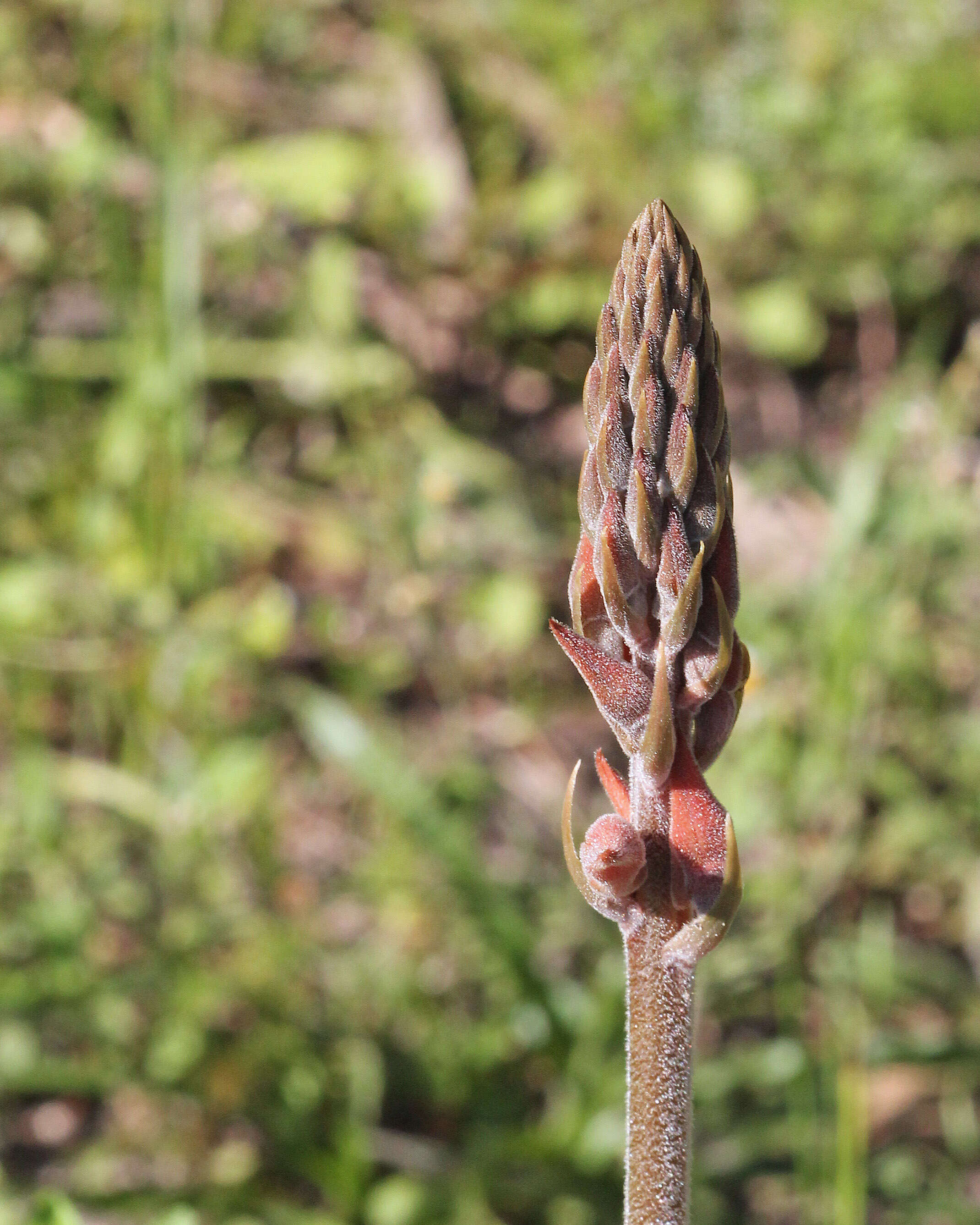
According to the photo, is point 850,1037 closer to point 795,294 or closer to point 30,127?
point 795,294

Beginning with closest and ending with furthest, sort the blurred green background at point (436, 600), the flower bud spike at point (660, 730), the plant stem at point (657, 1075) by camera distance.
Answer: the flower bud spike at point (660, 730) < the plant stem at point (657, 1075) < the blurred green background at point (436, 600)

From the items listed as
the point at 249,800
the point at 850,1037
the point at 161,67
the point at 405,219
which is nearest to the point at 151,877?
the point at 249,800

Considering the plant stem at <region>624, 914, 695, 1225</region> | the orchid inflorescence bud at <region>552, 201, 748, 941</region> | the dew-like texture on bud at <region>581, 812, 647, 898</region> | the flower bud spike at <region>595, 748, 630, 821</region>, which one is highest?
the orchid inflorescence bud at <region>552, 201, 748, 941</region>

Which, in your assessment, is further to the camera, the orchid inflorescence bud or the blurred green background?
the blurred green background

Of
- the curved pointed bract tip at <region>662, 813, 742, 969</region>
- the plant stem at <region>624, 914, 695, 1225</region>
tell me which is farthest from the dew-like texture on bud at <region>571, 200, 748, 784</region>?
the plant stem at <region>624, 914, 695, 1225</region>

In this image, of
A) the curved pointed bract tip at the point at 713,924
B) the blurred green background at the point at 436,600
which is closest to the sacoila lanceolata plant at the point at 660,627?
the curved pointed bract tip at the point at 713,924

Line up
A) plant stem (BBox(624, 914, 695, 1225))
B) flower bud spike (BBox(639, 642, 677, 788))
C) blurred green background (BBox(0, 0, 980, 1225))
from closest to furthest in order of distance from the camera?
flower bud spike (BBox(639, 642, 677, 788)) → plant stem (BBox(624, 914, 695, 1225)) → blurred green background (BBox(0, 0, 980, 1225))

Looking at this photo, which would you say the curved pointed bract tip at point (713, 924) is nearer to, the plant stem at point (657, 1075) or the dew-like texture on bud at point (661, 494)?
the plant stem at point (657, 1075)

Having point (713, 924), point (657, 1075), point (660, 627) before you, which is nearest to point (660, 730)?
point (660, 627)

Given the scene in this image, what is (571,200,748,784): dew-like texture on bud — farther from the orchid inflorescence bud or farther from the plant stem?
the plant stem
